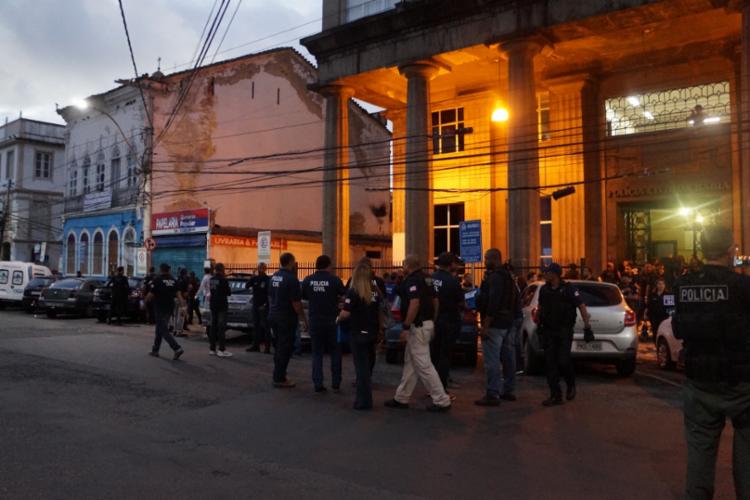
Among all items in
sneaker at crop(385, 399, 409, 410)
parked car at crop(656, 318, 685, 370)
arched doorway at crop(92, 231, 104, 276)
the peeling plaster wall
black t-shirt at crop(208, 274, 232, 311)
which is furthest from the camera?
arched doorway at crop(92, 231, 104, 276)

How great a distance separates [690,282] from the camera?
416 cm

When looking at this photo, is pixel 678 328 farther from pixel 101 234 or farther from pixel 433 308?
pixel 101 234

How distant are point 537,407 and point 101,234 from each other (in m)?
32.5

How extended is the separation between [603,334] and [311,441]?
227 inches

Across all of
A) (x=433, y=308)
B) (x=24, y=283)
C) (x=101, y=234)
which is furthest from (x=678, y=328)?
(x=101, y=234)

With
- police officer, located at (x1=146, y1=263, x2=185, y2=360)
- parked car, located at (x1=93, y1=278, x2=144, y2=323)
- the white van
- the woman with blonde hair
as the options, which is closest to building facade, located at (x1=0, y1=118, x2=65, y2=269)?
the white van

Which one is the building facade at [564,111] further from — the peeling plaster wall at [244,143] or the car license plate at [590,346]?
the peeling plaster wall at [244,143]

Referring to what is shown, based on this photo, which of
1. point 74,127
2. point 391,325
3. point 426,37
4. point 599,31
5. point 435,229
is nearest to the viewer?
point 391,325

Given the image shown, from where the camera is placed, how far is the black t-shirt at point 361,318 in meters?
7.79

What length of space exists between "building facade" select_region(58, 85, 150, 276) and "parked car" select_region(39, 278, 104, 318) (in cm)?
651

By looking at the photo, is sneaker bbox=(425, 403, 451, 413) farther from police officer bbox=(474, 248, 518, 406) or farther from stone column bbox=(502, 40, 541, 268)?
stone column bbox=(502, 40, 541, 268)

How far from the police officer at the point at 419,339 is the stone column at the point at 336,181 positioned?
47.2 ft

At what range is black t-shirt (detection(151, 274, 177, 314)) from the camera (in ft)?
38.7

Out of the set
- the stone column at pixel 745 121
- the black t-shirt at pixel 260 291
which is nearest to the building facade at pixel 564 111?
the stone column at pixel 745 121
